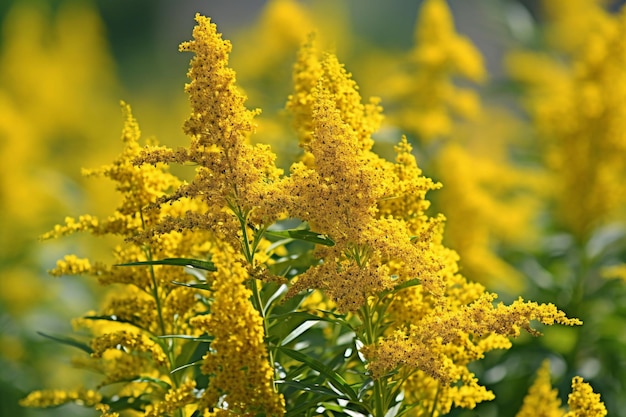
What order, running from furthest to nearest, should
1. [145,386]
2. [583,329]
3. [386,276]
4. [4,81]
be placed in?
[4,81] < [583,329] < [145,386] < [386,276]

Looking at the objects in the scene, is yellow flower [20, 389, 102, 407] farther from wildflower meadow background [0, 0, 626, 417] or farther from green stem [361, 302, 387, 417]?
green stem [361, 302, 387, 417]

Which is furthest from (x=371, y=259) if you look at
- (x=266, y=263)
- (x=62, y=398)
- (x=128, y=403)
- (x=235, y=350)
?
(x=62, y=398)

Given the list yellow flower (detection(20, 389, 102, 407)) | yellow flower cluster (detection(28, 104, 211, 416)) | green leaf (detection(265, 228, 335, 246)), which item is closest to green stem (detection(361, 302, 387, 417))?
green leaf (detection(265, 228, 335, 246))

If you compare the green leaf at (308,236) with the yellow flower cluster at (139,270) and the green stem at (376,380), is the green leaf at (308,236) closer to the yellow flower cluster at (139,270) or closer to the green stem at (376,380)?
the green stem at (376,380)

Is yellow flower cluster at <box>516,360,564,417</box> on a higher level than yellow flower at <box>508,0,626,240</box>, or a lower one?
lower

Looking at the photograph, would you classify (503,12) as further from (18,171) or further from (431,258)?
(431,258)

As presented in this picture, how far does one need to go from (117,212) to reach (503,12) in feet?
20.3

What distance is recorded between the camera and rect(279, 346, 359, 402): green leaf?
325 centimetres

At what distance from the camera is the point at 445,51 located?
7.86 metres

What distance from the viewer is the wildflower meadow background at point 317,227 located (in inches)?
127

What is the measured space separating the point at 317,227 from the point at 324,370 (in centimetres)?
42

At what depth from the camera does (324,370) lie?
3.28 meters

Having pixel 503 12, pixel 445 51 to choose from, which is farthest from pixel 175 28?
pixel 445 51

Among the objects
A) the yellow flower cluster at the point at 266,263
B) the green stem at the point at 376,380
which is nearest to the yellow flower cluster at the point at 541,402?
the yellow flower cluster at the point at 266,263
